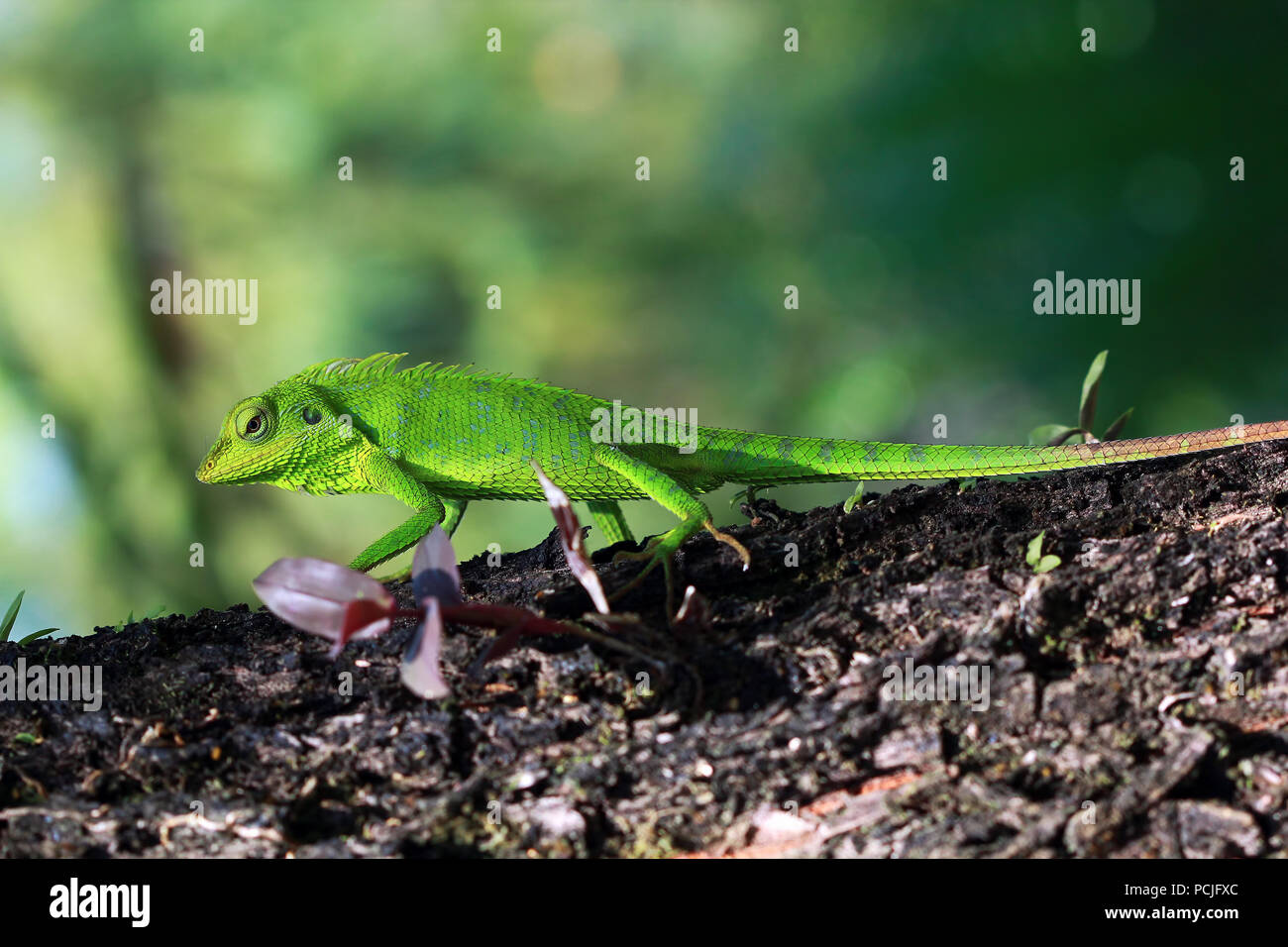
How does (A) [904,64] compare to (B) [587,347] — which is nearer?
(A) [904,64]

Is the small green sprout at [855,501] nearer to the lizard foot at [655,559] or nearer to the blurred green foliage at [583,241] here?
the lizard foot at [655,559]

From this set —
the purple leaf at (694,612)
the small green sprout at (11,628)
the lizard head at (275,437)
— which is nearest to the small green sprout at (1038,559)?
the purple leaf at (694,612)

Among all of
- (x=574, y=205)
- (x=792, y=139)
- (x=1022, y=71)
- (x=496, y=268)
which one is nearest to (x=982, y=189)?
(x=1022, y=71)

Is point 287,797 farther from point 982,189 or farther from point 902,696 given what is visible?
point 982,189

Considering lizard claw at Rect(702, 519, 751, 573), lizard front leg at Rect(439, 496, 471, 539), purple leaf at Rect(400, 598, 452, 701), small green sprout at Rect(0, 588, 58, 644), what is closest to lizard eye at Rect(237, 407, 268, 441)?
lizard front leg at Rect(439, 496, 471, 539)

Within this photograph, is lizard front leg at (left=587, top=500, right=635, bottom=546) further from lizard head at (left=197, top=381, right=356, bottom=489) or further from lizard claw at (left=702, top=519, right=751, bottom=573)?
lizard claw at (left=702, top=519, right=751, bottom=573)

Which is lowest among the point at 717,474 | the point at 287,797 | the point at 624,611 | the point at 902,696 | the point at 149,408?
the point at 287,797

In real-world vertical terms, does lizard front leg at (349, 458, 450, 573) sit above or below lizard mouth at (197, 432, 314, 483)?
below
